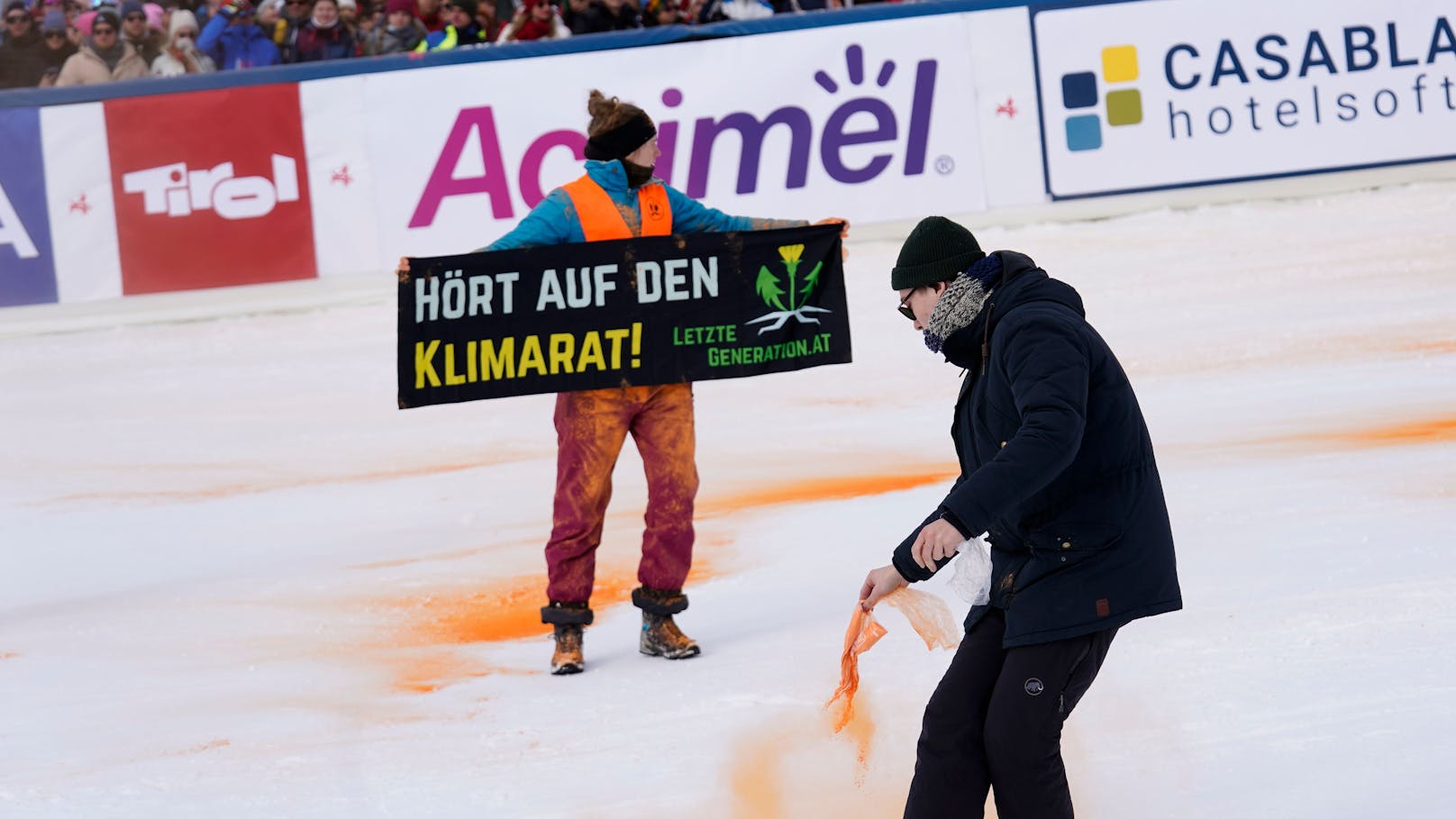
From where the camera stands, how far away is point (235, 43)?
9203 millimetres

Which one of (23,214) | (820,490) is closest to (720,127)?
(820,490)

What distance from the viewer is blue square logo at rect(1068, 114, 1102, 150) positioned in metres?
9.06

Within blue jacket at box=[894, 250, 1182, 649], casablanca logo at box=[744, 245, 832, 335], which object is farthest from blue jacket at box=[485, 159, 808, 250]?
blue jacket at box=[894, 250, 1182, 649]

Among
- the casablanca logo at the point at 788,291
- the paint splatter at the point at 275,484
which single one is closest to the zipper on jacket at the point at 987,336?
the casablanca logo at the point at 788,291

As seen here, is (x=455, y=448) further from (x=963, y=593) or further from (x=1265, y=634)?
(x=963, y=593)

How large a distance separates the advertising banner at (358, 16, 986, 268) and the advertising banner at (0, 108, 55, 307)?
1.50 metres

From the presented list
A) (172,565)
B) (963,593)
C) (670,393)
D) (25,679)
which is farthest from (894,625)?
(172,565)

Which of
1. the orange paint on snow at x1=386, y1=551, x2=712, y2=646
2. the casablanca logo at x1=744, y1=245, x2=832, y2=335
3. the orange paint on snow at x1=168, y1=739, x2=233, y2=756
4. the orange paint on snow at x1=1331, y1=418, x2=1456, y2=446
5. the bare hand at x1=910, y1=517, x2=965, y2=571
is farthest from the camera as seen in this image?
the orange paint on snow at x1=1331, y1=418, x2=1456, y2=446

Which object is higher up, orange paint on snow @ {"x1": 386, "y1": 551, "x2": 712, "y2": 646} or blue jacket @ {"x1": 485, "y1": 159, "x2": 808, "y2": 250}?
blue jacket @ {"x1": 485, "y1": 159, "x2": 808, "y2": 250}

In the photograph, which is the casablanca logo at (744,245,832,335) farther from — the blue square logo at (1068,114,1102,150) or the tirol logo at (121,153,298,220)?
the tirol logo at (121,153,298,220)

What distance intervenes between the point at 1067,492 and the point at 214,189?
7092mm

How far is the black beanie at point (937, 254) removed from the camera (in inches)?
111

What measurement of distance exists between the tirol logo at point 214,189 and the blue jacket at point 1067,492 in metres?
6.77

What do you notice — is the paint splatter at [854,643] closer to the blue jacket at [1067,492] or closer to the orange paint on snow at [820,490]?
the blue jacket at [1067,492]
